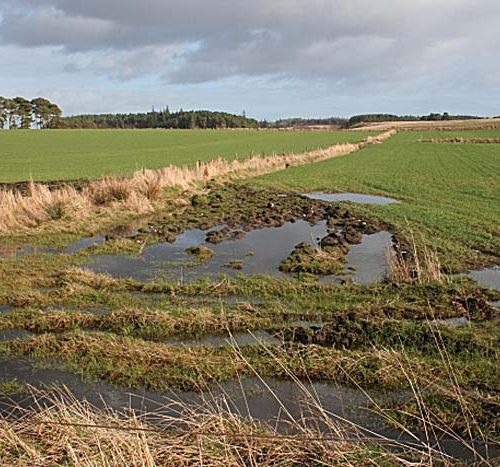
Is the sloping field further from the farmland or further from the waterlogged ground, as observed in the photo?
the waterlogged ground

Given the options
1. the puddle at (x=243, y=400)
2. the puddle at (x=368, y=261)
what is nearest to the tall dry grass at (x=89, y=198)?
the puddle at (x=368, y=261)

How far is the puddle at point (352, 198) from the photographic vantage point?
79.2 ft

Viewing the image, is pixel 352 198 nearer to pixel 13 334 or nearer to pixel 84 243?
pixel 84 243

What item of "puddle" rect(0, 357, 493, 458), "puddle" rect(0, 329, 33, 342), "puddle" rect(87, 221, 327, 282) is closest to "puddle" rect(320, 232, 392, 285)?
"puddle" rect(87, 221, 327, 282)

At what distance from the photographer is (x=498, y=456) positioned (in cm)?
524

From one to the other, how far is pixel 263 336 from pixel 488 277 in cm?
625

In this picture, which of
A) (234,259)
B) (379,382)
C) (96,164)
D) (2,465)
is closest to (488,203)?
(234,259)

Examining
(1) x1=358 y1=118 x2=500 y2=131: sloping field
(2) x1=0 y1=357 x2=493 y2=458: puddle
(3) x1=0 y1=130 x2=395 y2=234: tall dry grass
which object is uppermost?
(1) x1=358 y1=118 x2=500 y2=131: sloping field

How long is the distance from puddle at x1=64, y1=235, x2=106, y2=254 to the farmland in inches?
3.7

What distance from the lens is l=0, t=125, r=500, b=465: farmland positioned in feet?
16.3

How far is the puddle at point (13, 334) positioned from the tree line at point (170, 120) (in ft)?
484

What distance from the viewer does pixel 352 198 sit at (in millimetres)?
25938

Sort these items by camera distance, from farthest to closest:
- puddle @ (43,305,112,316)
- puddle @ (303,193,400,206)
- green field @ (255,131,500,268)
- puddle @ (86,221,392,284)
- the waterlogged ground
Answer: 1. puddle @ (303,193,400,206)
2. green field @ (255,131,500,268)
3. puddle @ (86,221,392,284)
4. puddle @ (43,305,112,316)
5. the waterlogged ground

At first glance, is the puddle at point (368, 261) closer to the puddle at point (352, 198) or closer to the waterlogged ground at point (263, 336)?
the waterlogged ground at point (263, 336)
